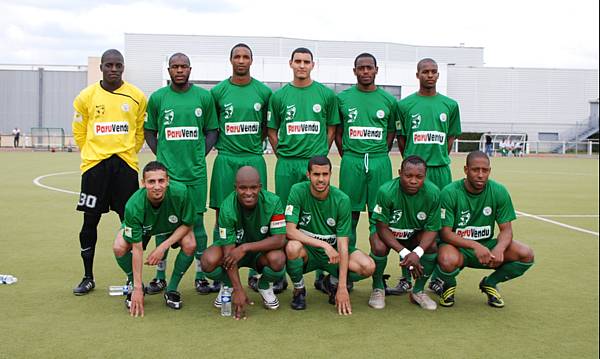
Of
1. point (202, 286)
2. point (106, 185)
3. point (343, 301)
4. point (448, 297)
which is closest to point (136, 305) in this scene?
point (202, 286)

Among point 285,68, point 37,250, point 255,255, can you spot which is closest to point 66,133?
point 285,68

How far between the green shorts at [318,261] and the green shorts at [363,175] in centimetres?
77

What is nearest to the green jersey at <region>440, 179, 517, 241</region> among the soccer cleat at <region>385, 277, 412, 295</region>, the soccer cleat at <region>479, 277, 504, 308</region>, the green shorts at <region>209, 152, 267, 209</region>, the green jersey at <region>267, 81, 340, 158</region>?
the soccer cleat at <region>479, 277, 504, 308</region>

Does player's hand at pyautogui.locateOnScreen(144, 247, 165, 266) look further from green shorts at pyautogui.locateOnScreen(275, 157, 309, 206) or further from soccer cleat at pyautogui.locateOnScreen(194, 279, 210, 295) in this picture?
green shorts at pyautogui.locateOnScreen(275, 157, 309, 206)

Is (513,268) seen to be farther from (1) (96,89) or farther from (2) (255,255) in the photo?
(1) (96,89)

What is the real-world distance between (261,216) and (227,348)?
1.29 meters

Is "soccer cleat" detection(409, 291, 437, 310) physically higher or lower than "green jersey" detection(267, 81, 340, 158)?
lower

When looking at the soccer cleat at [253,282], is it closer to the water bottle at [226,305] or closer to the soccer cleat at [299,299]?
the soccer cleat at [299,299]

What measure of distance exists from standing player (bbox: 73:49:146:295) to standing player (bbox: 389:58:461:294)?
244 cm

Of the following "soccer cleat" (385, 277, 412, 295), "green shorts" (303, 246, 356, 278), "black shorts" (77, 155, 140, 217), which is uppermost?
"black shorts" (77, 155, 140, 217)

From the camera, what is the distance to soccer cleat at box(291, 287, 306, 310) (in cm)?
530

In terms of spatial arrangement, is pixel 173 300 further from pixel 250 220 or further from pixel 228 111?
pixel 228 111

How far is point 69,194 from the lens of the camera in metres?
13.1

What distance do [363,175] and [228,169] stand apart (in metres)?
1.22
